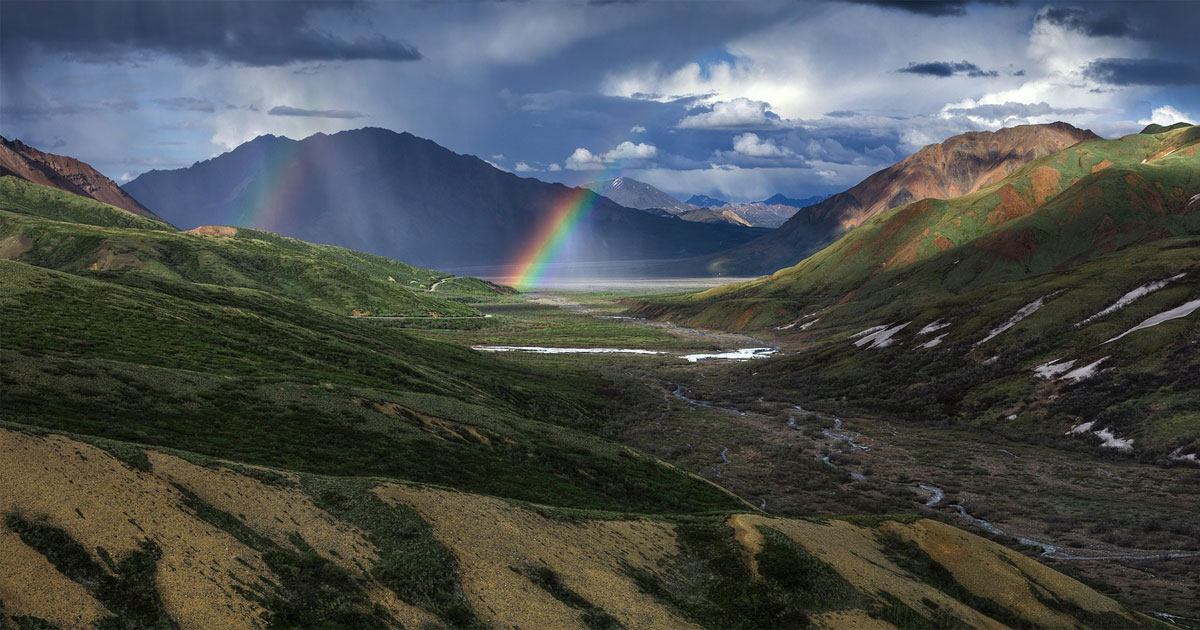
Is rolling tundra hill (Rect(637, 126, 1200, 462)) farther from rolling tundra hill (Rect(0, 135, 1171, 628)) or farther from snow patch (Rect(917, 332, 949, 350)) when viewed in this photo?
rolling tundra hill (Rect(0, 135, 1171, 628))

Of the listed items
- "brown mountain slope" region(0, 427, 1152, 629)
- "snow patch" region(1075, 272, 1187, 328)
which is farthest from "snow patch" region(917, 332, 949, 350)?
"brown mountain slope" region(0, 427, 1152, 629)

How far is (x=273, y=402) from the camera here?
2234 inches

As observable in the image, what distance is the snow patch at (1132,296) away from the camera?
378 feet

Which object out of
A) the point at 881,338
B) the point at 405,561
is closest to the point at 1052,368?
the point at 881,338

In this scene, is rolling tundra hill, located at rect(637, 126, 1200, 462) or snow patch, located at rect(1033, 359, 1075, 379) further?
snow patch, located at rect(1033, 359, 1075, 379)

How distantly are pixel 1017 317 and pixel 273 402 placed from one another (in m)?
116

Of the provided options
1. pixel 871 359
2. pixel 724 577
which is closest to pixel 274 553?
pixel 724 577

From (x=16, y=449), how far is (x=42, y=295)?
66.5 m

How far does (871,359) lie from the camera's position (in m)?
139

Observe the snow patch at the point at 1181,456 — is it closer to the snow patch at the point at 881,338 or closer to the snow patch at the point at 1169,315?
the snow patch at the point at 1169,315

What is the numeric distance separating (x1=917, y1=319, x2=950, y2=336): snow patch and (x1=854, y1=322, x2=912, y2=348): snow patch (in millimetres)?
5419

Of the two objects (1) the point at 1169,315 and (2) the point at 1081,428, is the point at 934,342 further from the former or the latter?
(2) the point at 1081,428

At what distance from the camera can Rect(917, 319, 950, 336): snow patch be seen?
140 meters

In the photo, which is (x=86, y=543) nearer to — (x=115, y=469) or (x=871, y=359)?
(x=115, y=469)
